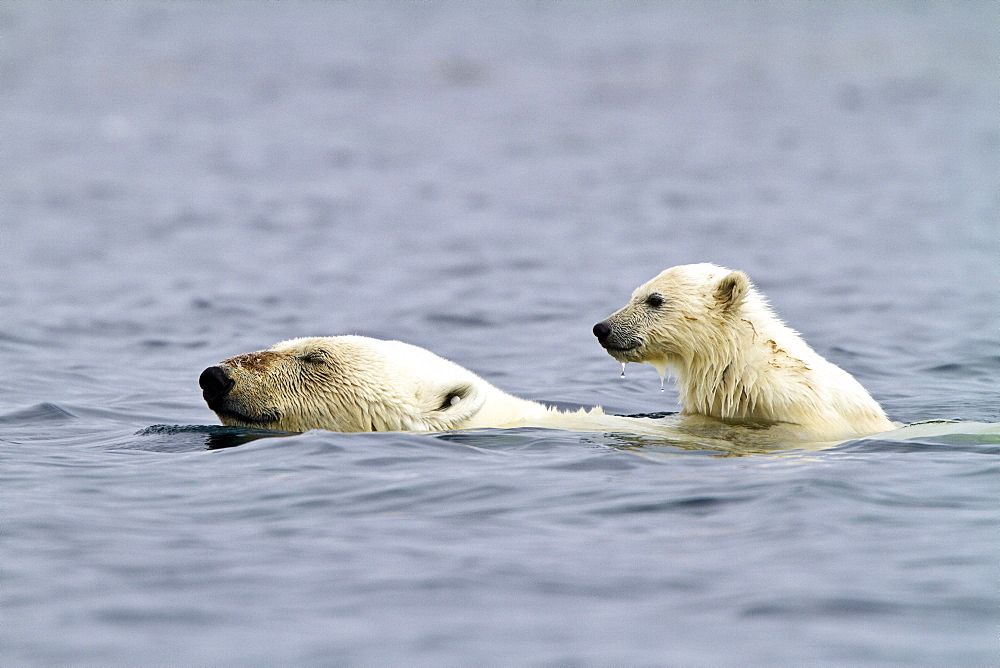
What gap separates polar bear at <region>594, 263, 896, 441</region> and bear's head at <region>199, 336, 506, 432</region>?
141 centimetres

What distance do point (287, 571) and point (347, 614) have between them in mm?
527

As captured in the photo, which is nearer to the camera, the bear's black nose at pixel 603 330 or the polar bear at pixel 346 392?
the polar bear at pixel 346 392

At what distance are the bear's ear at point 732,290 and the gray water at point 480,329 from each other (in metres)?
1.27

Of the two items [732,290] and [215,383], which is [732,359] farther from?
[215,383]

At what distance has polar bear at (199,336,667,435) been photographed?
275 inches

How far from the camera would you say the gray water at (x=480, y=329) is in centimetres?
458

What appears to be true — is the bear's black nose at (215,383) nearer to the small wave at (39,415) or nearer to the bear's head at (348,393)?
the bear's head at (348,393)

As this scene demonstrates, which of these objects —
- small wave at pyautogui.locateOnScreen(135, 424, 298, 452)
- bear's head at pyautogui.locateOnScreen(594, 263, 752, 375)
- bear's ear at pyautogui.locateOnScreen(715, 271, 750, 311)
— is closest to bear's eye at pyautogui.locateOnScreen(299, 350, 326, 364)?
small wave at pyautogui.locateOnScreen(135, 424, 298, 452)

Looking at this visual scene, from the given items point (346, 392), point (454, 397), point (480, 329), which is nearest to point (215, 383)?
A: point (346, 392)

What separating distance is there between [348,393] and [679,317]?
2.24 m

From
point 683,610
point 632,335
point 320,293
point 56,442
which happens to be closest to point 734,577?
point 683,610

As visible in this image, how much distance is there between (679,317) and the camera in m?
7.99

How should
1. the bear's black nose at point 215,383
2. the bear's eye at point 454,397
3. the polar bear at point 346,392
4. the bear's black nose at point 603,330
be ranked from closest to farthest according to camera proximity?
the bear's black nose at point 215,383, the polar bear at point 346,392, the bear's eye at point 454,397, the bear's black nose at point 603,330

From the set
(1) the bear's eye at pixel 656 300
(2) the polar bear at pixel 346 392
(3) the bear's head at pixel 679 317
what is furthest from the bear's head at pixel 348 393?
(1) the bear's eye at pixel 656 300
